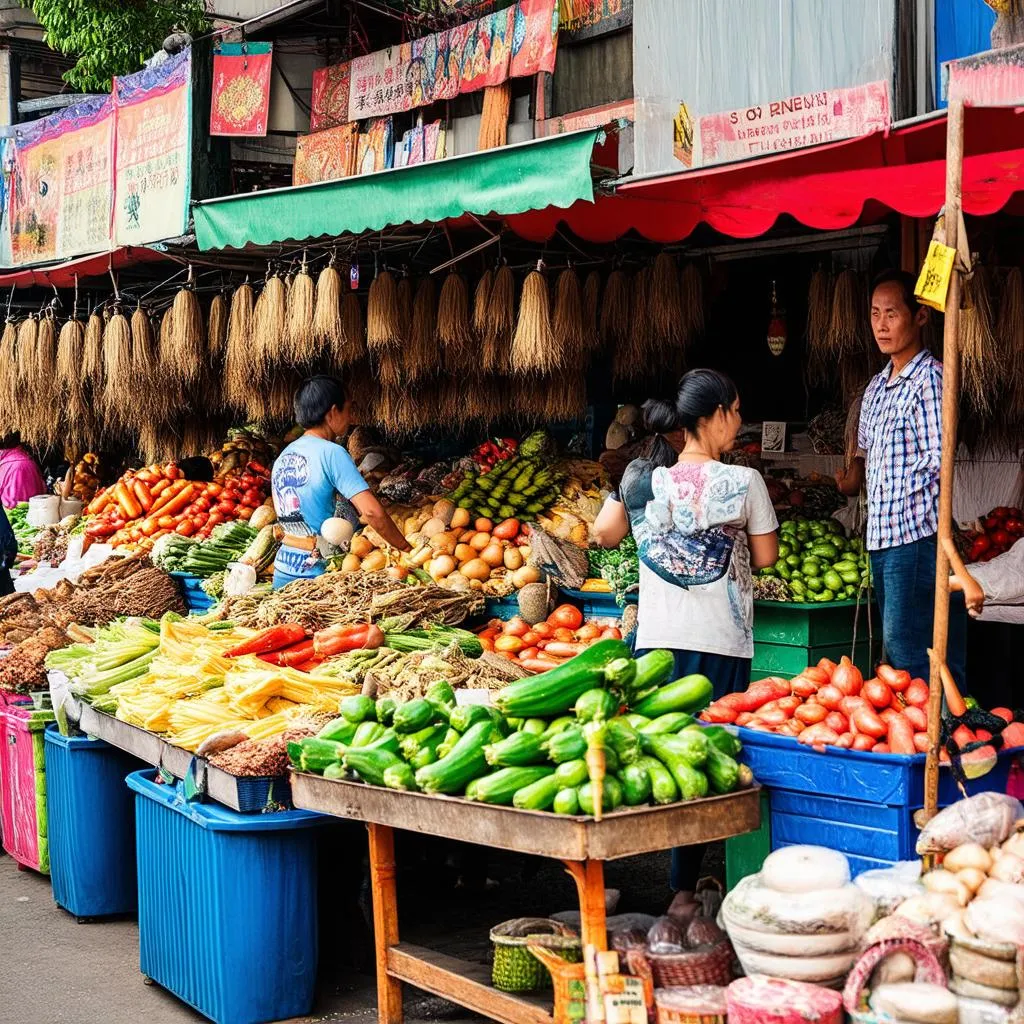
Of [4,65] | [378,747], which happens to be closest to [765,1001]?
[378,747]

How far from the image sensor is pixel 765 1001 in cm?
337

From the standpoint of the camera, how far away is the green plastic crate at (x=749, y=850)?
4270mm

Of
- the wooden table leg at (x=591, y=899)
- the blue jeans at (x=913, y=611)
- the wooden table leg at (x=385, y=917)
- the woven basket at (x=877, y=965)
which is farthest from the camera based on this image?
the blue jeans at (x=913, y=611)

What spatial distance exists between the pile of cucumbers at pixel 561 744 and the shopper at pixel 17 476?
9.22 meters

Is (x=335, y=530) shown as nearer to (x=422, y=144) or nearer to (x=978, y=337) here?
(x=978, y=337)

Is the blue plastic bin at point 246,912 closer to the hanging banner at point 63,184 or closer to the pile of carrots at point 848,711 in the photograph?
the pile of carrots at point 848,711

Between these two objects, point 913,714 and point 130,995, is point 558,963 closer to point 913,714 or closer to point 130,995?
point 913,714

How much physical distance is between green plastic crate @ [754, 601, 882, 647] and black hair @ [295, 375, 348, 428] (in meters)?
2.26

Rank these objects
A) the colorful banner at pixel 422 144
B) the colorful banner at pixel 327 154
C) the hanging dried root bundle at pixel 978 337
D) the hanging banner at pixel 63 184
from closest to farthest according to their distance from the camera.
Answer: the hanging dried root bundle at pixel 978 337, the colorful banner at pixel 422 144, the colorful banner at pixel 327 154, the hanging banner at pixel 63 184

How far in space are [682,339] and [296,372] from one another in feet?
9.19

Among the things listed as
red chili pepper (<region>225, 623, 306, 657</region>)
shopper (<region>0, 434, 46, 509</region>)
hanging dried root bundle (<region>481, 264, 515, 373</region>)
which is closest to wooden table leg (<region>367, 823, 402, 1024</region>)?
red chili pepper (<region>225, 623, 306, 657</region>)

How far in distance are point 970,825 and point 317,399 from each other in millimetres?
3990

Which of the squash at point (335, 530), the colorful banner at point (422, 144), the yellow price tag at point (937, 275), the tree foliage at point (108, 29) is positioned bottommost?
the squash at point (335, 530)

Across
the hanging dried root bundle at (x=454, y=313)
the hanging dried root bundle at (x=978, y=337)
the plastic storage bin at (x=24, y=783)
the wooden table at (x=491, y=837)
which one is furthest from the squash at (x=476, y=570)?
the wooden table at (x=491, y=837)
